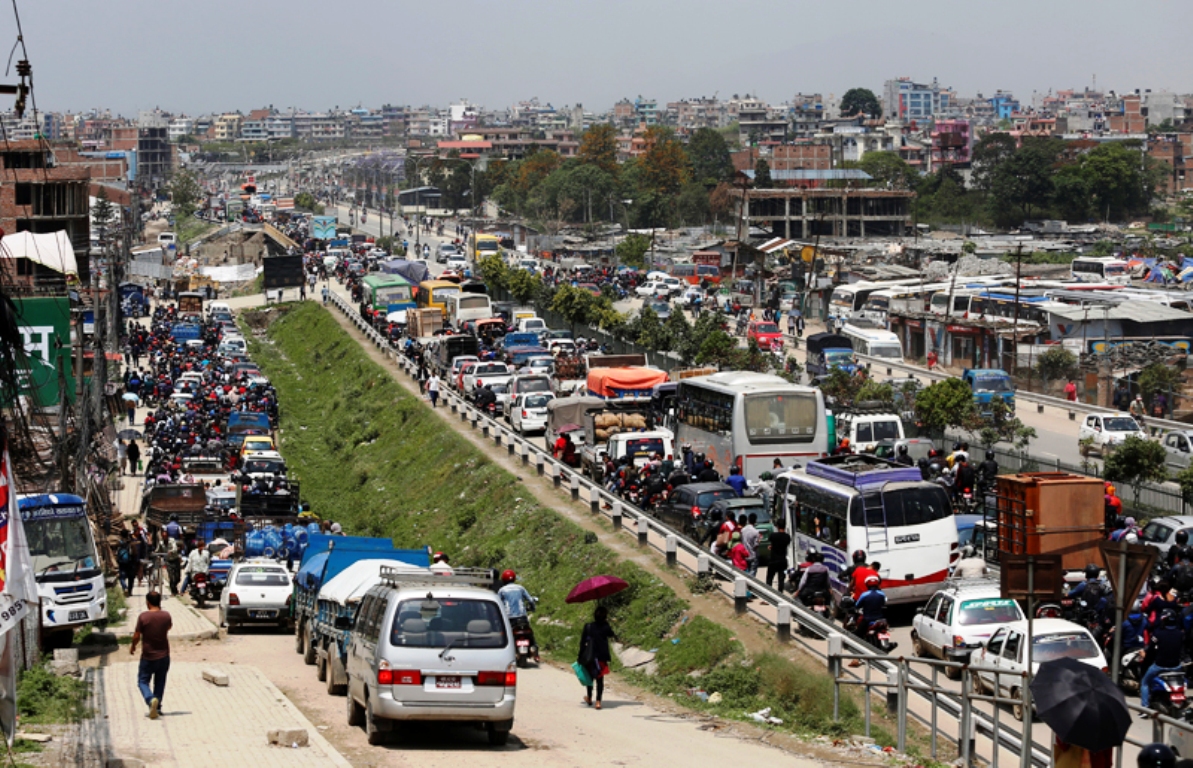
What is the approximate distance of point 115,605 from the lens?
24047 millimetres

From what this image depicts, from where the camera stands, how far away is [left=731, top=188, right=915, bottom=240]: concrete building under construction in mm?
132500

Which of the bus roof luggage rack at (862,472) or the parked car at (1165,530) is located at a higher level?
the bus roof luggage rack at (862,472)

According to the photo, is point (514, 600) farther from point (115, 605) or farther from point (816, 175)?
point (816, 175)

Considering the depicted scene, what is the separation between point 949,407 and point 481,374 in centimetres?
1622

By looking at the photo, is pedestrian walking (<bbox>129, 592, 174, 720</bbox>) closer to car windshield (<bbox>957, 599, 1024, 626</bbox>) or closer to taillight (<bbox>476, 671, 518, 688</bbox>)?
taillight (<bbox>476, 671, 518, 688</bbox>)

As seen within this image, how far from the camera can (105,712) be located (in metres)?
15.1

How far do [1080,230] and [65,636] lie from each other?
128777 millimetres

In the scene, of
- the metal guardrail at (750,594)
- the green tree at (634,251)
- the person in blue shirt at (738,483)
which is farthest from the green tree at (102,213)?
the person in blue shirt at (738,483)

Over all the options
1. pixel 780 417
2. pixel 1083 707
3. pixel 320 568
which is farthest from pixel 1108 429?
pixel 1083 707

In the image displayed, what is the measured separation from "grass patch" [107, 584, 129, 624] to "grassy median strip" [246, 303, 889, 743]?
256 inches

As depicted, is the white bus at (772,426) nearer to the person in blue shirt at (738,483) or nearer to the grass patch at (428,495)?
the person in blue shirt at (738,483)

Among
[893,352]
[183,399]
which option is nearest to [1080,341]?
[893,352]

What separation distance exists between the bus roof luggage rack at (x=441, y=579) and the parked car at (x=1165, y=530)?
1218 centimetres

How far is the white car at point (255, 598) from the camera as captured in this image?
78.2 feet
